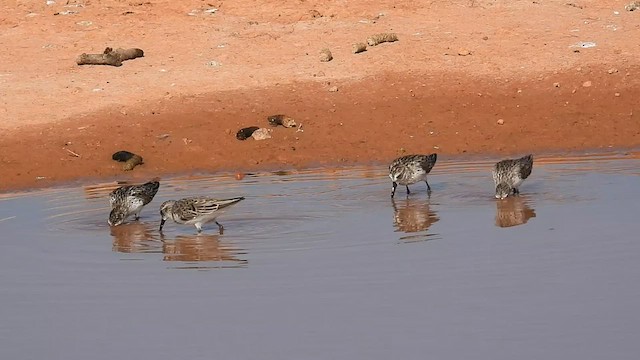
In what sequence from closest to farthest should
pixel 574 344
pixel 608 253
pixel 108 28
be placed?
pixel 574 344 < pixel 608 253 < pixel 108 28

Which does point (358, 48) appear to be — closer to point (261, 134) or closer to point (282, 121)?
point (282, 121)

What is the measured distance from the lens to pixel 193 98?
24172 millimetres

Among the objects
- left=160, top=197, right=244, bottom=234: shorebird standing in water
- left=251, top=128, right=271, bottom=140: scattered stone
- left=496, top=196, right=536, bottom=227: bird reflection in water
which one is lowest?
left=251, top=128, right=271, bottom=140: scattered stone

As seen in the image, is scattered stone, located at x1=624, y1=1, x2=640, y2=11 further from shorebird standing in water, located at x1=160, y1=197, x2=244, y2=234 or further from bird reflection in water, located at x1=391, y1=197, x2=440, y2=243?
shorebird standing in water, located at x1=160, y1=197, x2=244, y2=234

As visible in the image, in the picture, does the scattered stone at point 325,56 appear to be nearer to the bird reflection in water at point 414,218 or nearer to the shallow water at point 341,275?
the shallow water at point 341,275

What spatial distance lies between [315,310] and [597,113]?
12942mm

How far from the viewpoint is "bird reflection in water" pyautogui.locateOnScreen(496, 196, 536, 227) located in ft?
51.0

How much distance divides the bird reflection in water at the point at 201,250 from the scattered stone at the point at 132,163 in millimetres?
5359

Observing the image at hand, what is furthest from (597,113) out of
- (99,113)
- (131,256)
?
(131,256)

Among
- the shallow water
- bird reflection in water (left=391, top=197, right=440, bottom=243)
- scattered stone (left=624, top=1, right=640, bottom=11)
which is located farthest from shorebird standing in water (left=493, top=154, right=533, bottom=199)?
scattered stone (left=624, top=1, right=640, bottom=11)

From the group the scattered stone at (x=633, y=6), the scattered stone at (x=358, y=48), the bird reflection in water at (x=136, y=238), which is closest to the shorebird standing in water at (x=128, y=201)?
the bird reflection in water at (x=136, y=238)

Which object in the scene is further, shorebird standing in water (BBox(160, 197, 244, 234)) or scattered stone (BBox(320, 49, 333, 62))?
scattered stone (BBox(320, 49, 333, 62))

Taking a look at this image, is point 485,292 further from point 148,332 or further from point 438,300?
point 148,332

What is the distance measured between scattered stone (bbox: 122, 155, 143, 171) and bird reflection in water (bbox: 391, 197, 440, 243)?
542cm
